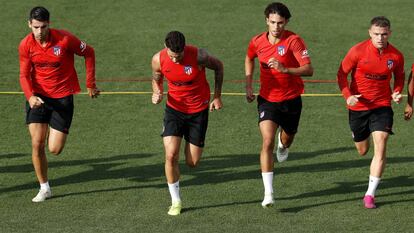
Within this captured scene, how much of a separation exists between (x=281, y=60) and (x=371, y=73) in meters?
1.16

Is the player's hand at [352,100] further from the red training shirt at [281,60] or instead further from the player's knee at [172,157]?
the player's knee at [172,157]

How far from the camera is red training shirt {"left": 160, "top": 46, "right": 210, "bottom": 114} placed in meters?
13.1

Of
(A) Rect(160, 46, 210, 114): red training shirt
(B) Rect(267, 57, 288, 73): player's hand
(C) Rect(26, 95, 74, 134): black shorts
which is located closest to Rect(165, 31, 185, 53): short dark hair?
(A) Rect(160, 46, 210, 114): red training shirt

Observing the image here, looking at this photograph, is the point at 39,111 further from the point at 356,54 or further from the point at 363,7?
the point at 363,7

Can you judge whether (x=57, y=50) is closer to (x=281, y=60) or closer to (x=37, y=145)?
(x=37, y=145)

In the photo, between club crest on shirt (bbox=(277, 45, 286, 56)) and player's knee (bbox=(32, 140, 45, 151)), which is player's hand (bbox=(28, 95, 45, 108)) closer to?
player's knee (bbox=(32, 140, 45, 151))

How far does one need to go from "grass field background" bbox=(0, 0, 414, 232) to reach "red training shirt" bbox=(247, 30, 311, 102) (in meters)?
1.36

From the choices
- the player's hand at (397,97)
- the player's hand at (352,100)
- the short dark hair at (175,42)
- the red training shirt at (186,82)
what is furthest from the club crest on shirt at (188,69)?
the player's hand at (397,97)

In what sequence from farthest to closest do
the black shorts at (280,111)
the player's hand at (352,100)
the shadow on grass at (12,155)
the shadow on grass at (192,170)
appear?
the shadow on grass at (12,155) < the shadow on grass at (192,170) < the black shorts at (280,111) < the player's hand at (352,100)

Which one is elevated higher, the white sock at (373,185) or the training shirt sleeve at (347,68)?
the training shirt sleeve at (347,68)

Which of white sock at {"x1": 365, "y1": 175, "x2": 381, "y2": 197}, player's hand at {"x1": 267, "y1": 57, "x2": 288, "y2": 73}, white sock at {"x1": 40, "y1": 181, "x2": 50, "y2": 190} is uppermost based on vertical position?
player's hand at {"x1": 267, "y1": 57, "x2": 288, "y2": 73}

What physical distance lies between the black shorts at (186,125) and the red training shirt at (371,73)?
6.06ft

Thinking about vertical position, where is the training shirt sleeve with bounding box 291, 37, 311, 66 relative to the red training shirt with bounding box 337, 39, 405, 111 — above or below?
above

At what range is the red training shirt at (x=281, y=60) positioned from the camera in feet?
43.6
